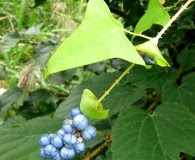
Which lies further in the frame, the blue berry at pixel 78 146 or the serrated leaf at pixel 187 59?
the serrated leaf at pixel 187 59

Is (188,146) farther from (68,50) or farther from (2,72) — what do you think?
(2,72)

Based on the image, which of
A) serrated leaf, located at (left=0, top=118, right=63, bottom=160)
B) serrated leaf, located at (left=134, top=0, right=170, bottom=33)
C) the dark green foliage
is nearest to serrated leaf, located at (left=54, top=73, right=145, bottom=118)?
the dark green foliage

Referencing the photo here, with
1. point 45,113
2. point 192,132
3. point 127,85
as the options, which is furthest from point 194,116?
point 45,113

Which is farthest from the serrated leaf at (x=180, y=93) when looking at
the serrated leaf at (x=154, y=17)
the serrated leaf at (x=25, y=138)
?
the serrated leaf at (x=154, y=17)

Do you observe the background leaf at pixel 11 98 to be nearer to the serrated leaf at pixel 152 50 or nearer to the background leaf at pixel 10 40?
the background leaf at pixel 10 40

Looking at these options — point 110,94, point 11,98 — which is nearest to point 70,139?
point 110,94

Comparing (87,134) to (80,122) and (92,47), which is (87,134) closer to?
(80,122)

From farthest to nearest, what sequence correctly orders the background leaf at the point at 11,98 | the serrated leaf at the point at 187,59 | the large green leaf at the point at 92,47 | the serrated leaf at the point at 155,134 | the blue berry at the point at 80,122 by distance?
the background leaf at the point at 11,98, the serrated leaf at the point at 187,59, the serrated leaf at the point at 155,134, the blue berry at the point at 80,122, the large green leaf at the point at 92,47
